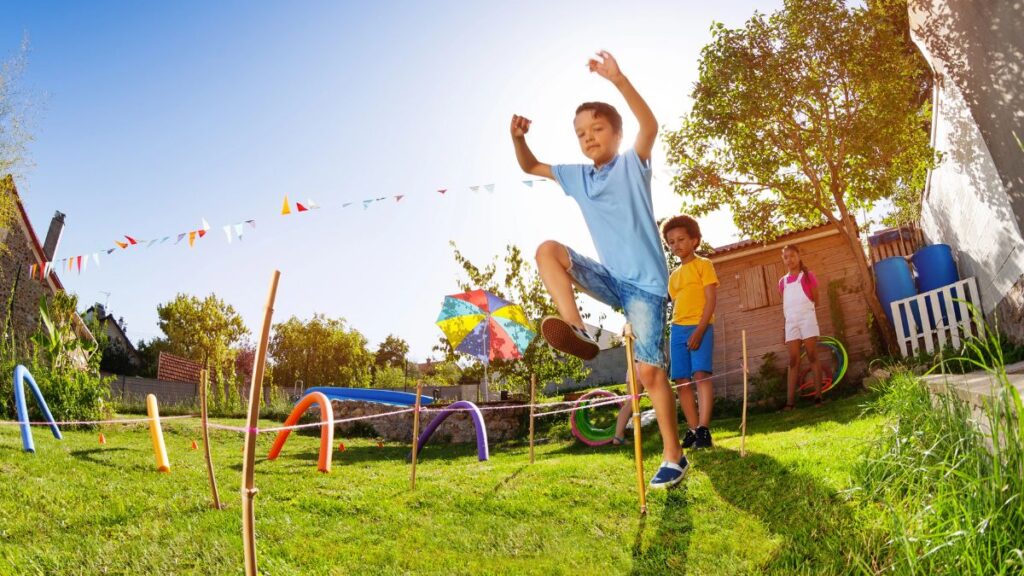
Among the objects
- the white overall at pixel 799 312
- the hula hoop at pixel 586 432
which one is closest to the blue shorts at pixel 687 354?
the hula hoop at pixel 586 432

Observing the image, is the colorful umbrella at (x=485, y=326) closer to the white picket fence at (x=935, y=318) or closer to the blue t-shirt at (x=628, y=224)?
the white picket fence at (x=935, y=318)

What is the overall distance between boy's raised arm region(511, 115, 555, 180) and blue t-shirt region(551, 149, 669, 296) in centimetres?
36

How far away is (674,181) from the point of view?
10.9m

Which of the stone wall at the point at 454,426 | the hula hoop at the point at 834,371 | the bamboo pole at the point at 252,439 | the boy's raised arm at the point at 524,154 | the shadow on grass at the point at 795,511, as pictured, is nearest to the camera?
the bamboo pole at the point at 252,439

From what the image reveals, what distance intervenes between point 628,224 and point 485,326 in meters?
12.0

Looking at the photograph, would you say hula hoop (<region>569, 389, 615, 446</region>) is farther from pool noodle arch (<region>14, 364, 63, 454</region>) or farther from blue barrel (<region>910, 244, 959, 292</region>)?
pool noodle arch (<region>14, 364, 63, 454</region>)

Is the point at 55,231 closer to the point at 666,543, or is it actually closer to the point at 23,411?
the point at 23,411

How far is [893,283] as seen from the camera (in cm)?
1025

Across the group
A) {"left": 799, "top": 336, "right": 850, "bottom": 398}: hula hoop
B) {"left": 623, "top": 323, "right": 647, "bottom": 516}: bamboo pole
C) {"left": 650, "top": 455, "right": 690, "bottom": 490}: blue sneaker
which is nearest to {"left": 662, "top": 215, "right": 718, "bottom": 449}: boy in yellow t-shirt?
{"left": 650, "top": 455, "right": 690, "bottom": 490}: blue sneaker

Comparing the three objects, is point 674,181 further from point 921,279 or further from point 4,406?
point 4,406

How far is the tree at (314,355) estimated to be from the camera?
38.9 m

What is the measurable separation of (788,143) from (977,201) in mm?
2851

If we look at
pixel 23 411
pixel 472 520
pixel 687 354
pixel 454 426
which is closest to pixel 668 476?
pixel 472 520

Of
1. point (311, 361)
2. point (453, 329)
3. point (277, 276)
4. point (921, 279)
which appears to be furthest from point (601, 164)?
point (311, 361)
